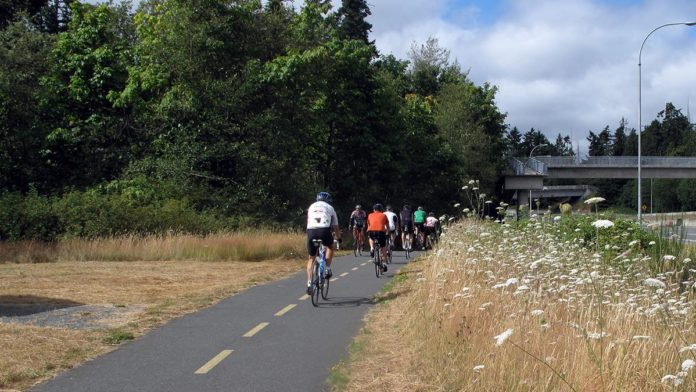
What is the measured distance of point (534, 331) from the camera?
6.24 meters

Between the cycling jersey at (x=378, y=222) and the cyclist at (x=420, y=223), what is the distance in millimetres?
7821

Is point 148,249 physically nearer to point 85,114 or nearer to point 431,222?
point 431,222

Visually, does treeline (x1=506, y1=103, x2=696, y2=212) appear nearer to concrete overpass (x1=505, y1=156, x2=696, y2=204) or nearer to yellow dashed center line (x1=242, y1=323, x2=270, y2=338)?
concrete overpass (x1=505, y1=156, x2=696, y2=204)

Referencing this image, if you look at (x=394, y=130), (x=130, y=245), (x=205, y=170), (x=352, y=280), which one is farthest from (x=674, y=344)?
(x=394, y=130)

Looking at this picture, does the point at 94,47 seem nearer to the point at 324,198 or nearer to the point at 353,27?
the point at 324,198

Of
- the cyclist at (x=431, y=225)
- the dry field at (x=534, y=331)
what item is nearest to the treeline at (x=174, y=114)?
the cyclist at (x=431, y=225)

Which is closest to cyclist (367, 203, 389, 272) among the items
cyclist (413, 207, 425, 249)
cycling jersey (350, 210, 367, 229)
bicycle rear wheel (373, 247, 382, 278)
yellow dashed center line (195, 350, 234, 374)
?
bicycle rear wheel (373, 247, 382, 278)

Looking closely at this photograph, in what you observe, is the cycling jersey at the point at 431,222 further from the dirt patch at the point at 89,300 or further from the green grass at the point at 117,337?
the green grass at the point at 117,337

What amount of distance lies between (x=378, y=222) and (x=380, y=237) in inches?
23.8

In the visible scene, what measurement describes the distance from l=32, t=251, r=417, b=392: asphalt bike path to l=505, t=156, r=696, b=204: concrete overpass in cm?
5885

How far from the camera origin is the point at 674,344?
5598mm

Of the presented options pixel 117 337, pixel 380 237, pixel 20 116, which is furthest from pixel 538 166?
pixel 117 337

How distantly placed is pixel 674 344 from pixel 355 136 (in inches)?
1437

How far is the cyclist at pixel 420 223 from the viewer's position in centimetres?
2731
